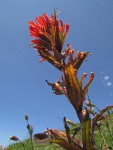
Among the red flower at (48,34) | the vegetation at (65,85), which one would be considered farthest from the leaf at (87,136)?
the red flower at (48,34)

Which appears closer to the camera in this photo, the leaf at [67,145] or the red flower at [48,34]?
the leaf at [67,145]

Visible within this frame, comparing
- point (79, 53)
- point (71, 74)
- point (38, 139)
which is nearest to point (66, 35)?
point (79, 53)

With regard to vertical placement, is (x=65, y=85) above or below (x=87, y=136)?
above

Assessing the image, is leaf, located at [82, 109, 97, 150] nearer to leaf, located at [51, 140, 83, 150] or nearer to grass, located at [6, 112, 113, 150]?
leaf, located at [51, 140, 83, 150]

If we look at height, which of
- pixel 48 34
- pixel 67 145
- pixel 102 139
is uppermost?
pixel 48 34

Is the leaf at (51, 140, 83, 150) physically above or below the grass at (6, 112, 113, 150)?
below

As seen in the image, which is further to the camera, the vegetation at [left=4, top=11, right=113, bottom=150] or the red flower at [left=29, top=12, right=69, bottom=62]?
the red flower at [left=29, top=12, right=69, bottom=62]

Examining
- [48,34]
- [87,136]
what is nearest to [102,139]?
[87,136]

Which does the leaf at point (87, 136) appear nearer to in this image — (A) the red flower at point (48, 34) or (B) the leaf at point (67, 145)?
(B) the leaf at point (67, 145)

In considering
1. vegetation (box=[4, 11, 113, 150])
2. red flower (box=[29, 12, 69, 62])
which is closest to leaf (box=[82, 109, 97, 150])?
vegetation (box=[4, 11, 113, 150])

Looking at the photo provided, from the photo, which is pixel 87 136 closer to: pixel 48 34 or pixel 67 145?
pixel 67 145
